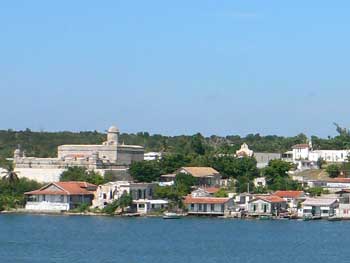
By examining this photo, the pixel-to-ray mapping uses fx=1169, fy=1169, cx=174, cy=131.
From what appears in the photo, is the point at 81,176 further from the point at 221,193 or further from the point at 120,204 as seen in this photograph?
the point at 221,193

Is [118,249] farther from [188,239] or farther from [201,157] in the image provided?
[201,157]

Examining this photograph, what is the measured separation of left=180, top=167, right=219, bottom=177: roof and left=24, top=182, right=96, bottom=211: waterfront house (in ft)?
18.3

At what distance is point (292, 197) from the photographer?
47.7 metres

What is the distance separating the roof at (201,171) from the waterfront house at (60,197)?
18.3 ft

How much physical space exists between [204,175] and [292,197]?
653cm

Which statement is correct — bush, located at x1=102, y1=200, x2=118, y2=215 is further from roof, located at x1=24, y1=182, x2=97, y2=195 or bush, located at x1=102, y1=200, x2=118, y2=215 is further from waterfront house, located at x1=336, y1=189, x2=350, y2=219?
waterfront house, located at x1=336, y1=189, x2=350, y2=219

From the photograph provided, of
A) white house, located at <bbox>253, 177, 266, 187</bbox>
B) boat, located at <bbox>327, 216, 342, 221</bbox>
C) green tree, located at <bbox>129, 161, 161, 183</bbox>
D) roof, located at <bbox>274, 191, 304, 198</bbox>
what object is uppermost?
green tree, located at <bbox>129, 161, 161, 183</bbox>

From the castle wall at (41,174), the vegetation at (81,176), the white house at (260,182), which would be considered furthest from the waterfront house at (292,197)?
the castle wall at (41,174)

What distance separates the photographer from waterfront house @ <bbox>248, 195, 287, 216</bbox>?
46.4 meters

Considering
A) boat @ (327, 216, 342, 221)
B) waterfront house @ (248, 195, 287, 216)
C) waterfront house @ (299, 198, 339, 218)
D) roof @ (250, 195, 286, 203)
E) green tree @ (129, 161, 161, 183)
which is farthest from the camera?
green tree @ (129, 161, 161, 183)

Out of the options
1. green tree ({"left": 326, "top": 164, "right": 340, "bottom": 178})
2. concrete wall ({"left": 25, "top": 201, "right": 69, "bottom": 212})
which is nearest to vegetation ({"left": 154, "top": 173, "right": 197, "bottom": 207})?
concrete wall ({"left": 25, "top": 201, "right": 69, "bottom": 212})

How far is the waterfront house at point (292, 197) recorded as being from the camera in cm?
4712

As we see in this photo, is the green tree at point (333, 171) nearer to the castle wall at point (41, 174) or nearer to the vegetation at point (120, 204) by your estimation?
the castle wall at point (41, 174)

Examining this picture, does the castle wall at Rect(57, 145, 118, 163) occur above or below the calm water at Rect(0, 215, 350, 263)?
above
